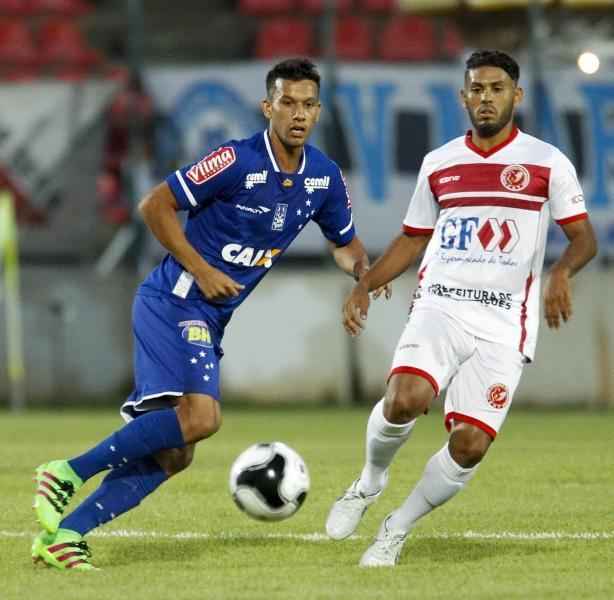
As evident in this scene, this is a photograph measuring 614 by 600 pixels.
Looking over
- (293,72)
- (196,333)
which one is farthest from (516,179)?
(196,333)

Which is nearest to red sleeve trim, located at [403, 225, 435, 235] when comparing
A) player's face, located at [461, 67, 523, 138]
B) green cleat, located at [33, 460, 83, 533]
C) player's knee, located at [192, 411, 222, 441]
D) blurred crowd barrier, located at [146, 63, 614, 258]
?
player's face, located at [461, 67, 523, 138]

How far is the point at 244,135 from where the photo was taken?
18.4 metres

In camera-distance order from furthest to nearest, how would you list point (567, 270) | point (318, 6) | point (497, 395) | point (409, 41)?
point (318, 6) → point (409, 41) → point (497, 395) → point (567, 270)

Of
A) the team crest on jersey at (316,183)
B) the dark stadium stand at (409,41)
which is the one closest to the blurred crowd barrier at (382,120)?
the dark stadium stand at (409,41)

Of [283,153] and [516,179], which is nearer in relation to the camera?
[516,179]

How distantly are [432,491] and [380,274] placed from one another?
98cm

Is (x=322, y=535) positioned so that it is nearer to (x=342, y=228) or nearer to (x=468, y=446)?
(x=468, y=446)

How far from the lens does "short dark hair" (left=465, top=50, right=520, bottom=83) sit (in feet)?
22.9

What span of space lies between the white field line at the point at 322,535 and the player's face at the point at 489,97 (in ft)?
6.19

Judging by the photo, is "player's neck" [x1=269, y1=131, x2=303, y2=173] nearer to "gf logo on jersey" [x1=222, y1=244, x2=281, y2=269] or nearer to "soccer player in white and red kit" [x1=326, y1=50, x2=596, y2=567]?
"gf logo on jersey" [x1=222, y1=244, x2=281, y2=269]

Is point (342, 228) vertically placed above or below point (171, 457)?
above

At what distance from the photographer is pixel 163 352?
6750 millimetres

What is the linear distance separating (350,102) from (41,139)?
11.6ft

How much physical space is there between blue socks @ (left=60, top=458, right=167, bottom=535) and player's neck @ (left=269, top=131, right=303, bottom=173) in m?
1.26
